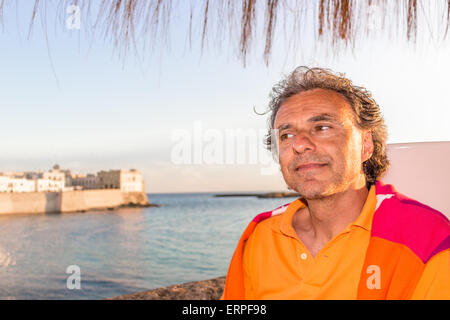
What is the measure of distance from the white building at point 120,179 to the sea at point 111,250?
336 cm

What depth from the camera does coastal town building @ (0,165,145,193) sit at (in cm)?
4307

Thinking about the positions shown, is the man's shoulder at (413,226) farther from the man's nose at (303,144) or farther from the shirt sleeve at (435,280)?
the man's nose at (303,144)

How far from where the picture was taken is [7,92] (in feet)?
109

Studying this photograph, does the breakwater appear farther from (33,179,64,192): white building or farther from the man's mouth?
the man's mouth

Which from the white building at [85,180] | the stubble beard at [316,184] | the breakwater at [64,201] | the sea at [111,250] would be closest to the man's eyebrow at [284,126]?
the stubble beard at [316,184]

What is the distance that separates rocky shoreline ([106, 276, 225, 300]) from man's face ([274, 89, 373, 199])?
219cm

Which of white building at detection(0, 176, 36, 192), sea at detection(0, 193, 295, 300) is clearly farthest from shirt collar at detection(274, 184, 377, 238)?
white building at detection(0, 176, 36, 192)

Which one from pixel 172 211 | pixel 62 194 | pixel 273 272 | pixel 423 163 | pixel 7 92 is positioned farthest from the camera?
pixel 172 211

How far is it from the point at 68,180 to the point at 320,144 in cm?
5054

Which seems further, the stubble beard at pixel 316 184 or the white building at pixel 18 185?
the white building at pixel 18 185

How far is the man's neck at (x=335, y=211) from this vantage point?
117 cm

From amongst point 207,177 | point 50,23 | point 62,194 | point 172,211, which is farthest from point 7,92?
point 50,23
